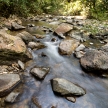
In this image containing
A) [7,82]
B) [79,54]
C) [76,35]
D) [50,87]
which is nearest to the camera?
[7,82]

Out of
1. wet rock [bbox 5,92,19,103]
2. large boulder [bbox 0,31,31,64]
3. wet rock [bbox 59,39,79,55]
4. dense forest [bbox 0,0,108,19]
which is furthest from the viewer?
dense forest [bbox 0,0,108,19]

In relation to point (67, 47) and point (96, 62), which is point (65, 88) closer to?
point (96, 62)

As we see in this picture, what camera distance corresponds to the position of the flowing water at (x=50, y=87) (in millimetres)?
3080

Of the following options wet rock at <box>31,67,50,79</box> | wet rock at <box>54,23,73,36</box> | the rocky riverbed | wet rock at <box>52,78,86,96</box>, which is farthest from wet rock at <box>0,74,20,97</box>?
wet rock at <box>54,23,73,36</box>

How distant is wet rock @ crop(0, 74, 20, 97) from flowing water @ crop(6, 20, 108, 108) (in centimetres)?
15

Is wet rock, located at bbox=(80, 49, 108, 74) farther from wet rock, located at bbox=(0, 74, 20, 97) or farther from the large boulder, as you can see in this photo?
wet rock, located at bbox=(0, 74, 20, 97)

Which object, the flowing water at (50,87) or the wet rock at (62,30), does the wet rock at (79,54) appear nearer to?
the flowing water at (50,87)

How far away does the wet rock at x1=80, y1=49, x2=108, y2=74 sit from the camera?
4.17m

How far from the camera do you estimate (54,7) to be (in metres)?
14.6

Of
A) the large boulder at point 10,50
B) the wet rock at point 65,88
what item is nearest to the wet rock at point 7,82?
the large boulder at point 10,50

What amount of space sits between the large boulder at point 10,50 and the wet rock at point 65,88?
1346 millimetres

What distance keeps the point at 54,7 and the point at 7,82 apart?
1257 centimetres

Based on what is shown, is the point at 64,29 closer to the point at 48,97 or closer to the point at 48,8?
the point at 48,97

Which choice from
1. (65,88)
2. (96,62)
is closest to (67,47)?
(96,62)
